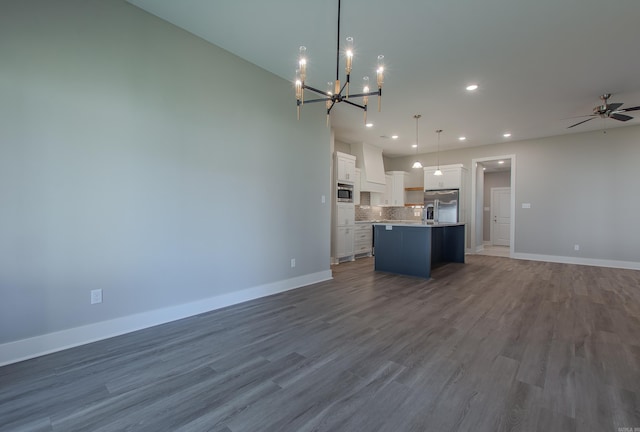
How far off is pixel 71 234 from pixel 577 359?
420 centimetres

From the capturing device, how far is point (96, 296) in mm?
2521

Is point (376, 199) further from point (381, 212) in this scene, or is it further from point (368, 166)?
point (368, 166)

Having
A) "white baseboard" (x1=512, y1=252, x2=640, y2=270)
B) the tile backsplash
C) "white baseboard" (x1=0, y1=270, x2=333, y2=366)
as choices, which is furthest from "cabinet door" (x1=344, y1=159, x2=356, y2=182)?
"white baseboard" (x1=512, y1=252, x2=640, y2=270)

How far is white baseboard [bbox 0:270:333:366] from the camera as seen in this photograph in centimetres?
219

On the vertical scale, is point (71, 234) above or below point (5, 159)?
below

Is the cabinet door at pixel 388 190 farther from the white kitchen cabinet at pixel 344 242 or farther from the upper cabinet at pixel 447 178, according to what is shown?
→ the white kitchen cabinet at pixel 344 242

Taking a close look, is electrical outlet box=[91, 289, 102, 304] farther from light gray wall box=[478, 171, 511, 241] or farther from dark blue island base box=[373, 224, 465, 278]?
light gray wall box=[478, 171, 511, 241]

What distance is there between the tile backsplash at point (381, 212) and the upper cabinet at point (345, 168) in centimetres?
128

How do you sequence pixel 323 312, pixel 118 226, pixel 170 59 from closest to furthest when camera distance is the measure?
pixel 118 226 → pixel 170 59 → pixel 323 312

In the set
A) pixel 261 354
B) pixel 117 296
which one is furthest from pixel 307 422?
pixel 117 296

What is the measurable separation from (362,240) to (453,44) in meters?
4.85

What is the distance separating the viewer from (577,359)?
2.26 meters

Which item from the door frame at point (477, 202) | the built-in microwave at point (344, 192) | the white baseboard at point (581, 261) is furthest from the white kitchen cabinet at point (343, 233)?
the white baseboard at point (581, 261)

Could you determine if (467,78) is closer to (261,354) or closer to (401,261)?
(401,261)
